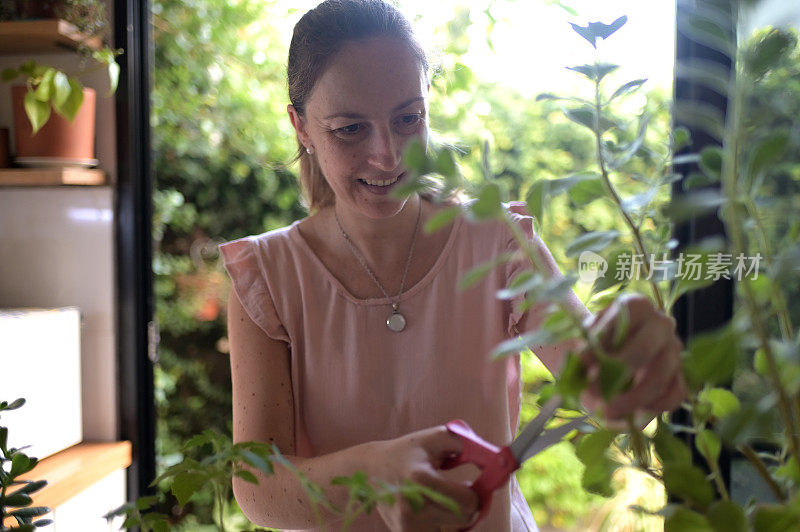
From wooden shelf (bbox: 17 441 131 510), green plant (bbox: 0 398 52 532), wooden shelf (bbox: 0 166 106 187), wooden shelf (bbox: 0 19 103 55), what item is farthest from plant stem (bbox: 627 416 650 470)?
wooden shelf (bbox: 0 19 103 55)

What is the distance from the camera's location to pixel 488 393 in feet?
3.66

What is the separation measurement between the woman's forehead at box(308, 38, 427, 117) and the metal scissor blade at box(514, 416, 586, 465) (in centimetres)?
51

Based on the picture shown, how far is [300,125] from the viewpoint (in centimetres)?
115

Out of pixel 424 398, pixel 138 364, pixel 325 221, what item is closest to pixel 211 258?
pixel 138 364

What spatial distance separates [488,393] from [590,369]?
2.39 ft

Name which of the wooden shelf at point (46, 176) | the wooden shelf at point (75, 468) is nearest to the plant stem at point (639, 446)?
the wooden shelf at point (75, 468)

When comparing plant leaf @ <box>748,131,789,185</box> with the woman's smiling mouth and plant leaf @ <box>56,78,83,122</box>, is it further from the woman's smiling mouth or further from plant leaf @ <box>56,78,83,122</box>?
plant leaf @ <box>56,78,83,122</box>

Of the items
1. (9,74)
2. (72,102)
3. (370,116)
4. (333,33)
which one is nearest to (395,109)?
(370,116)

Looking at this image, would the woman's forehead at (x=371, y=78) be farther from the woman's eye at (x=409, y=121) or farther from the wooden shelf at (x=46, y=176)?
the wooden shelf at (x=46, y=176)

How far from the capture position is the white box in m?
1.56

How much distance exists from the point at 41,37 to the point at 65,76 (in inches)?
4.4

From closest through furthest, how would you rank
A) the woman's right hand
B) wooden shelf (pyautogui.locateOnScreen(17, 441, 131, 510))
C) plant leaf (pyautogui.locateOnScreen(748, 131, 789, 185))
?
plant leaf (pyautogui.locateOnScreen(748, 131, 789, 185)) → the woman's right hand → wooden shelf (pyautogui.locateOnScreen(17, 441, 131, 510))

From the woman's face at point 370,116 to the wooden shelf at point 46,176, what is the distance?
0.96 m

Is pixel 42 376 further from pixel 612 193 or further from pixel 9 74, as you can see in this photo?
pixel 612 193
